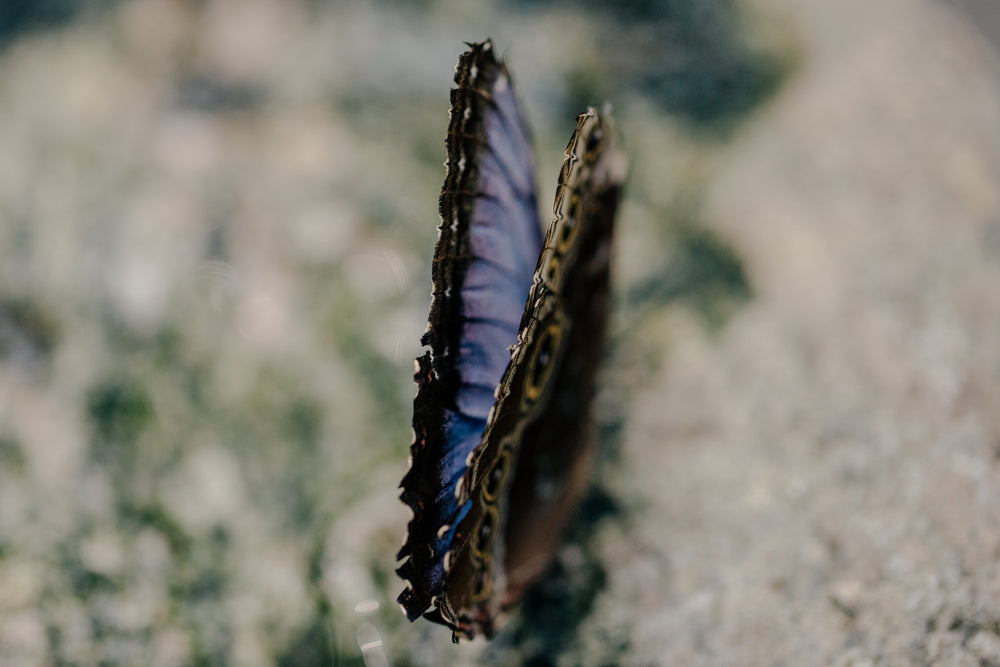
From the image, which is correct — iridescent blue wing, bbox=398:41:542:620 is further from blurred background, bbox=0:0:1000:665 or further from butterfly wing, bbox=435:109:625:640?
blurred background, bbox=0:0:1000:665

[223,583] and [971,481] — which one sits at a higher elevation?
[223,583]

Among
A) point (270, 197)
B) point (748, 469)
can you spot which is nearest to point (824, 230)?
point (748, 469)

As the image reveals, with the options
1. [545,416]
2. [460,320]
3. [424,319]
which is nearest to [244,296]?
[424,319]

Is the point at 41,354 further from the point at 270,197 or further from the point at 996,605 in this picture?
the point at 996,605

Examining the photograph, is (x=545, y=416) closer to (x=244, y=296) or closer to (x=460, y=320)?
(x=460, y=320)

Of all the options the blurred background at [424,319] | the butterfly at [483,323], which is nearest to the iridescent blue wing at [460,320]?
the butterfly at [483,323]

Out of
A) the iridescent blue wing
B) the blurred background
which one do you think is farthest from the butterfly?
the blurred background
